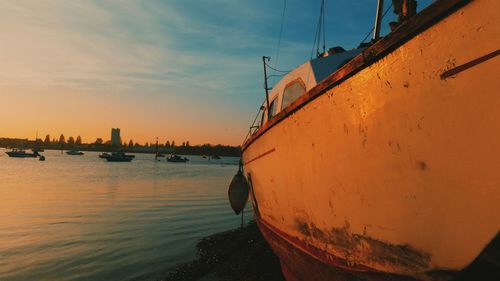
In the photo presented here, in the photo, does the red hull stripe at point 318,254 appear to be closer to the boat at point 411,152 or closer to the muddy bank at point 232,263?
the boat at point 411,152

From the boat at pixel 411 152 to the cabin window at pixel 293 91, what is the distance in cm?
192

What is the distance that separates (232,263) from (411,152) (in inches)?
285

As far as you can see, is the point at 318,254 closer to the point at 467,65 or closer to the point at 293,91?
the point at 467,65

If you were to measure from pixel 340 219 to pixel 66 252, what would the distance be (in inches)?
375

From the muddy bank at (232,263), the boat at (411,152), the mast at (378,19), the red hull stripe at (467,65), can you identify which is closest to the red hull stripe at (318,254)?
the boat at (411,152)

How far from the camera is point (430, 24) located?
93.5 inches

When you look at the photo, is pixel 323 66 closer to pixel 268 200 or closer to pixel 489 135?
pixel 268 200

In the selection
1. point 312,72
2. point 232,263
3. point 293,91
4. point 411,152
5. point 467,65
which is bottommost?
point 232,263

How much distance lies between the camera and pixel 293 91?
245 inches

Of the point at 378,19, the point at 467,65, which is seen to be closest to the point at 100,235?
the point at 378,19

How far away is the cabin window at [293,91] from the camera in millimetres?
5887

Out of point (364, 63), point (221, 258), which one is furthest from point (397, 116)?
point (221, 258)

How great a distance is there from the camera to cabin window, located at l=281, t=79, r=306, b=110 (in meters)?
5.89

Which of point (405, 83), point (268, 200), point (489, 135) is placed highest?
point (405, 83)
